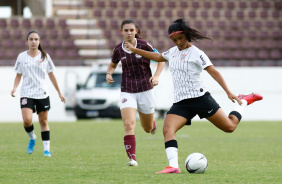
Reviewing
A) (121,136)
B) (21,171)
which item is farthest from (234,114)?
(121,136)

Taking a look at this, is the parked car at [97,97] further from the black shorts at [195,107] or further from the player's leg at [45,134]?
the black shorts at [195,107]

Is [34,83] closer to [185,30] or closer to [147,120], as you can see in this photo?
[147,120]

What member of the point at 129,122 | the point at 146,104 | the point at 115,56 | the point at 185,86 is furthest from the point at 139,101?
the point at 185,86

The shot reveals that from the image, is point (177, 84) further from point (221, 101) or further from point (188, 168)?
point (221, 101)

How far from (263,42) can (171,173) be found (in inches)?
915

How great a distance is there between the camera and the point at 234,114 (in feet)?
26.1


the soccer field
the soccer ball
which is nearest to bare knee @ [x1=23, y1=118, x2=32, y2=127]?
the soccer field

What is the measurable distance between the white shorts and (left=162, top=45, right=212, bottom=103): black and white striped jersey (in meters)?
1.21

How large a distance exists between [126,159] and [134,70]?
148 cm

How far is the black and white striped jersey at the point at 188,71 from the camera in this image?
7105 mm

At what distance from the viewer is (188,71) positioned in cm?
716

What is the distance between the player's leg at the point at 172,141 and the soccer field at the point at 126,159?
159mm

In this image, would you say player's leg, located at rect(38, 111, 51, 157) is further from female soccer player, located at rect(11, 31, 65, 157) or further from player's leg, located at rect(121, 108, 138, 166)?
player's leg, located at rect(121, 108, 138, 166)

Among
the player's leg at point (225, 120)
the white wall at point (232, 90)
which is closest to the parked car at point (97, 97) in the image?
the white wall at point (232, 90)
